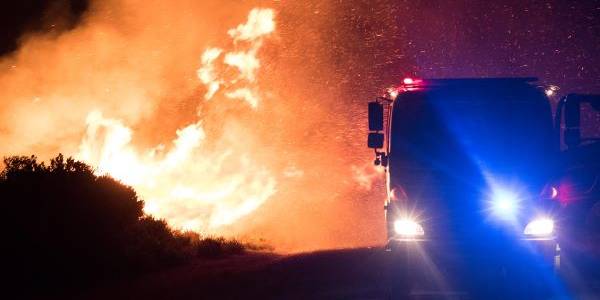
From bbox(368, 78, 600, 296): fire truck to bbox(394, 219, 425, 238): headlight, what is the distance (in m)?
0.01

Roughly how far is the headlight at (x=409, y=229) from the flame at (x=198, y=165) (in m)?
14.1

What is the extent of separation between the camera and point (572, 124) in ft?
33.2

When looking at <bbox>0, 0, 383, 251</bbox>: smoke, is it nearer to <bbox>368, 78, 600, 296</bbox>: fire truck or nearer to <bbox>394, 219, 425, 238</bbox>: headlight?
<bbox>368, 78, 600, 296</bbox>: fire truck

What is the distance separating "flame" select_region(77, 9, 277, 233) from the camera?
23906mm

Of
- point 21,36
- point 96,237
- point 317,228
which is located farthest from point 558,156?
point 21,36

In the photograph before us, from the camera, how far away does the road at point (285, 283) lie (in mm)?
10016

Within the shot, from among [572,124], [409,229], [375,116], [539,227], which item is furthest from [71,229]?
[572,124]

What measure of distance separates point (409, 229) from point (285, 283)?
3.11 metres

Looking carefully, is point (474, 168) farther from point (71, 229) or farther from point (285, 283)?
point (71, 229)

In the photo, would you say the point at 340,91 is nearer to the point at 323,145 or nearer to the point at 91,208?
the point at 323,145

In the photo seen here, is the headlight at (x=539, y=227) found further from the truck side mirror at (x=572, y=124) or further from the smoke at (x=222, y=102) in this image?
the smoke at (x=222, y=102)

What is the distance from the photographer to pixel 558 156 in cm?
1040

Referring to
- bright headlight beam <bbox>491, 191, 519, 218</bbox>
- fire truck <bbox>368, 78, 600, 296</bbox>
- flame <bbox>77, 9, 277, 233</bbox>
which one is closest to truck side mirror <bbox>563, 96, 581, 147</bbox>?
fire truck <bbox>368, 78, 600, 296</bbox>

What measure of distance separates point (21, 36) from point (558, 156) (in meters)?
27.8
